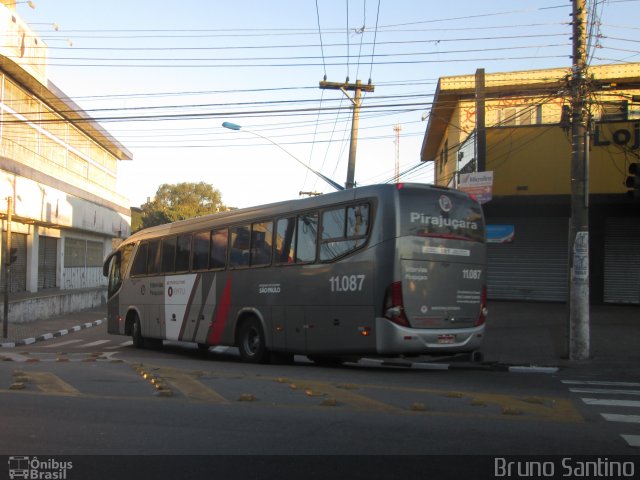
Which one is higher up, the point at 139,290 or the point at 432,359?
the point at 139,290

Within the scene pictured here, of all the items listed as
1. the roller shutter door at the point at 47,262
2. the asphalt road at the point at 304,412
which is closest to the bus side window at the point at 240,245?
the asphalt road at the point at 304,412

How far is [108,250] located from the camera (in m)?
45.2

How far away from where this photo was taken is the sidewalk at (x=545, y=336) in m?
12.4

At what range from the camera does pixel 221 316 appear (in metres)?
13.2

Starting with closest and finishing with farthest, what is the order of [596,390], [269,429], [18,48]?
[269,429]
[596,390]
[18,48]

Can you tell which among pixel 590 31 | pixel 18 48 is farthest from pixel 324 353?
pixel 18 48

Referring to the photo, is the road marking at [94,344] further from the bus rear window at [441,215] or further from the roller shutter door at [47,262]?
the roller shutter door at [47,262]

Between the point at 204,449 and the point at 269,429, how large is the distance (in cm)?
89

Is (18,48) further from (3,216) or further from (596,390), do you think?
(596,390)

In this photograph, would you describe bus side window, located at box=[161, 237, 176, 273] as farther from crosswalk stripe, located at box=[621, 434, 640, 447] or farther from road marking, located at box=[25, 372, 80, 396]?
crosswalk stripe, located at box=[621, 434, 640, 447]

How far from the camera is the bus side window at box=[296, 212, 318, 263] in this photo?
1103cm

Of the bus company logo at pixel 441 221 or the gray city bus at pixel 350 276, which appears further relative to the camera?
the bus company logo at pixel 441 221

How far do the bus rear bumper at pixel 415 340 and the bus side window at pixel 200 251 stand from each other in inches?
215

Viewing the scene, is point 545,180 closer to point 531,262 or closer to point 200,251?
point 531,262
